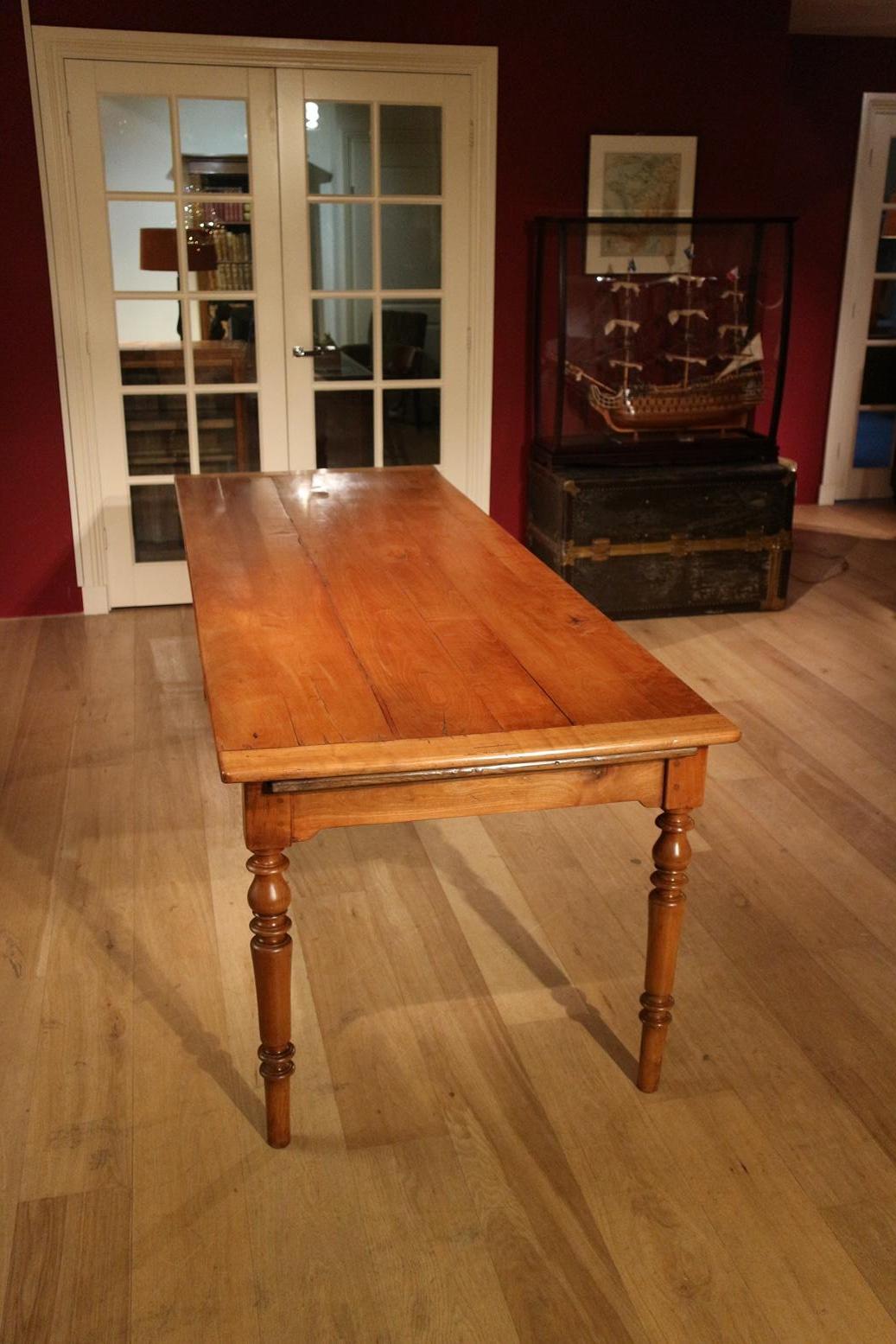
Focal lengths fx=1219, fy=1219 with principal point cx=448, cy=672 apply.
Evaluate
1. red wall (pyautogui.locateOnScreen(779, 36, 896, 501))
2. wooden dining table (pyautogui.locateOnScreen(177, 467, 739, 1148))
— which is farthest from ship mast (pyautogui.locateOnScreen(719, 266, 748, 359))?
wooden dining table (pyautogui.locateOnScreen(177, 467, 739, 1148))

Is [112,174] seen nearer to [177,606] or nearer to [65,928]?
[177,606]

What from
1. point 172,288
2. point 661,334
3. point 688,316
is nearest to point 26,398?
point 172,288

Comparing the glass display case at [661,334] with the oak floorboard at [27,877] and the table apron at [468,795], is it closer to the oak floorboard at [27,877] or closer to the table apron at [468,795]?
the oak floorboard at [27,877]

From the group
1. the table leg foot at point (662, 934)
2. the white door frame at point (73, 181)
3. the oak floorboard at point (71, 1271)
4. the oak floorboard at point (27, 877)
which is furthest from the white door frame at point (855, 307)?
the oak floorboard at point (71, 1271)

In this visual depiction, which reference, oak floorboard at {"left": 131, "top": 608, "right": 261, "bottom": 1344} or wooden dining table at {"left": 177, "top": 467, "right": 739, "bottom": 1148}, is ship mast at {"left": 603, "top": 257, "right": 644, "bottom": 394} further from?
oak floorboard at {"left": 131, "top": 608, "right": 261, "bottom": 1344}

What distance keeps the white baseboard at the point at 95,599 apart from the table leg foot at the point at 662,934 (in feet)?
10.5

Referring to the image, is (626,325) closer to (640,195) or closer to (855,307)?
(640,195)

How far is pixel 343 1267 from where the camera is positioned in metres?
1.71

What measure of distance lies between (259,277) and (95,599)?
1.36m

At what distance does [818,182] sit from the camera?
5.90 metres

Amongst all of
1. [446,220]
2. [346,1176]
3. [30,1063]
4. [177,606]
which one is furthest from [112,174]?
[346,1176]

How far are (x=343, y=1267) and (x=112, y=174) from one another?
A: 3757 mm

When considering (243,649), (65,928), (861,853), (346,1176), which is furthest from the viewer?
(861,853)

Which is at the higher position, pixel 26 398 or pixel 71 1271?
pixel 26 398
